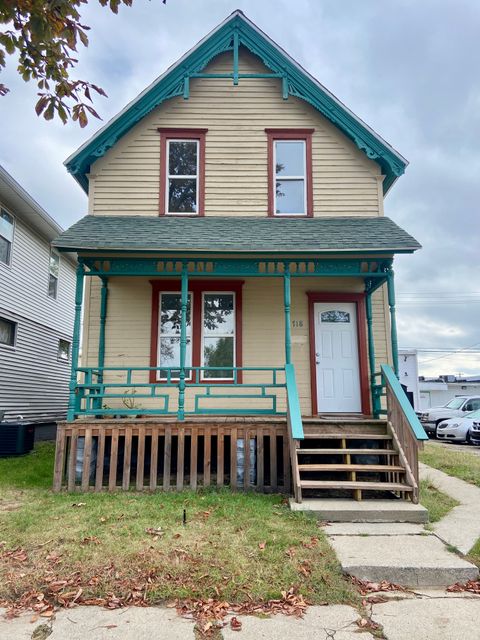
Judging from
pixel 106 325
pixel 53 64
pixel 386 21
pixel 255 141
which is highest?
pixel 386 21

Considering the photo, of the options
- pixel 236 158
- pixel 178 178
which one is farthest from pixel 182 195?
pixel 236 158

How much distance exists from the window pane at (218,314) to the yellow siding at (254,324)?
0.29 meters

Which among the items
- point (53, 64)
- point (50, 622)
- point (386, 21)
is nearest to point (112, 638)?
point (50, 622)

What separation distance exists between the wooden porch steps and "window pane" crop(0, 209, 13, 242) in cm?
999

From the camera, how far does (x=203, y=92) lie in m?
9.07

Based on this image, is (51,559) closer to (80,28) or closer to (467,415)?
(80,28)

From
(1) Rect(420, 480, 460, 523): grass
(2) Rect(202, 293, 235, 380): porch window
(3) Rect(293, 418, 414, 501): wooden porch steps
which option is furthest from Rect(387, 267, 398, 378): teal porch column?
(2) Rect(202, 293, 235, 380): porch window

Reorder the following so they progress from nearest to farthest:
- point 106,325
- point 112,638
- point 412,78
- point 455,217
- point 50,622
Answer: point 112,638 → point 50,622 → point 106,325 → point 412,78 → point 455,217

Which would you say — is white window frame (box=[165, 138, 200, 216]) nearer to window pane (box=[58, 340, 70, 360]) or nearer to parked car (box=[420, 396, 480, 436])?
window pane (box=[58, 340, 70, 360])

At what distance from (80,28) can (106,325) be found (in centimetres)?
594

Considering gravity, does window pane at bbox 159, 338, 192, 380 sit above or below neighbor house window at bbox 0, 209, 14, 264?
below

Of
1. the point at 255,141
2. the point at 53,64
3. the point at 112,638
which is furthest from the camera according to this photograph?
the point at 255,141

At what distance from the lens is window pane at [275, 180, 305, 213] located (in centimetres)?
891

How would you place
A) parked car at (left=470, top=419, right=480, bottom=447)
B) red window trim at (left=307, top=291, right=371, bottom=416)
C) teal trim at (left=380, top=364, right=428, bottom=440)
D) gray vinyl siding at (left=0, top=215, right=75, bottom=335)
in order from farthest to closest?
parked car at (left=470, top=419, right=480, bottom=447) → gray vinyl siding at (left=0, top=215, right=75, bottom=335) → red window trim at (left=307, top=291, right=371, bottom=416) → teal trim at (left=380, top=364, right=428, bottom=440)
